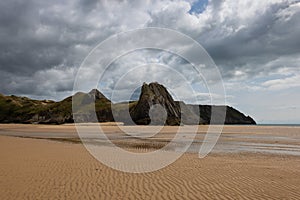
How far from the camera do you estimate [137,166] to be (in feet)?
49.7

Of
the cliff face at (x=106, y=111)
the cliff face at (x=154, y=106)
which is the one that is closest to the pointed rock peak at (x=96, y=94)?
the cliff face at (x=106, y=111)

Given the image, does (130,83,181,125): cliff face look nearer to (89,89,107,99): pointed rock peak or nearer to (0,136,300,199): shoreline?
(89,89,107,99): pointed rock peak

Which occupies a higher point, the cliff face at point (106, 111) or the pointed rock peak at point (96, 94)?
the pointed rock peak at point (96, 94)

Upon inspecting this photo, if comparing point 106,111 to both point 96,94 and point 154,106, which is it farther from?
point 96,94

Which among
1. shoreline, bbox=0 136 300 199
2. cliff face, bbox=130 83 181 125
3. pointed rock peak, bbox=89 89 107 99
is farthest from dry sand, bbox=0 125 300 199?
pointed rock peak, bbox=89 89 107 99

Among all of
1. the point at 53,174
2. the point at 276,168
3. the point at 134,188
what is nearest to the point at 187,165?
the point at 276,168

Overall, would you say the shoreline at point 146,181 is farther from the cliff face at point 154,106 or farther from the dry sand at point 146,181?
the cliff face at point 154,106

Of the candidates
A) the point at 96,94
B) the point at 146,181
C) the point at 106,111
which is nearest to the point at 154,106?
the point at 106,111

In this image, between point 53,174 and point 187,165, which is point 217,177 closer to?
point 187,165

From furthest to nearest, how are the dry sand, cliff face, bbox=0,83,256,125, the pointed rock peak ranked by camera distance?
the pointed rock peak < cliff face, bbox=0,83,256,125 < the dry sand

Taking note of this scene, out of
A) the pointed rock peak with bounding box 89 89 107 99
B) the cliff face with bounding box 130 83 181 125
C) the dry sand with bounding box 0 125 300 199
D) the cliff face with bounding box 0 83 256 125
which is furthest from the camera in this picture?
the pointed rock peak with bounding box 89 89 107 99

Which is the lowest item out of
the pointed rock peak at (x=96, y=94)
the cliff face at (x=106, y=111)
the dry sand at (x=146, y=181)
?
the dry sand at (x=146, y=181)

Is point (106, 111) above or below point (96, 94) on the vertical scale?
below

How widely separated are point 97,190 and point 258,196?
17.8 ft
